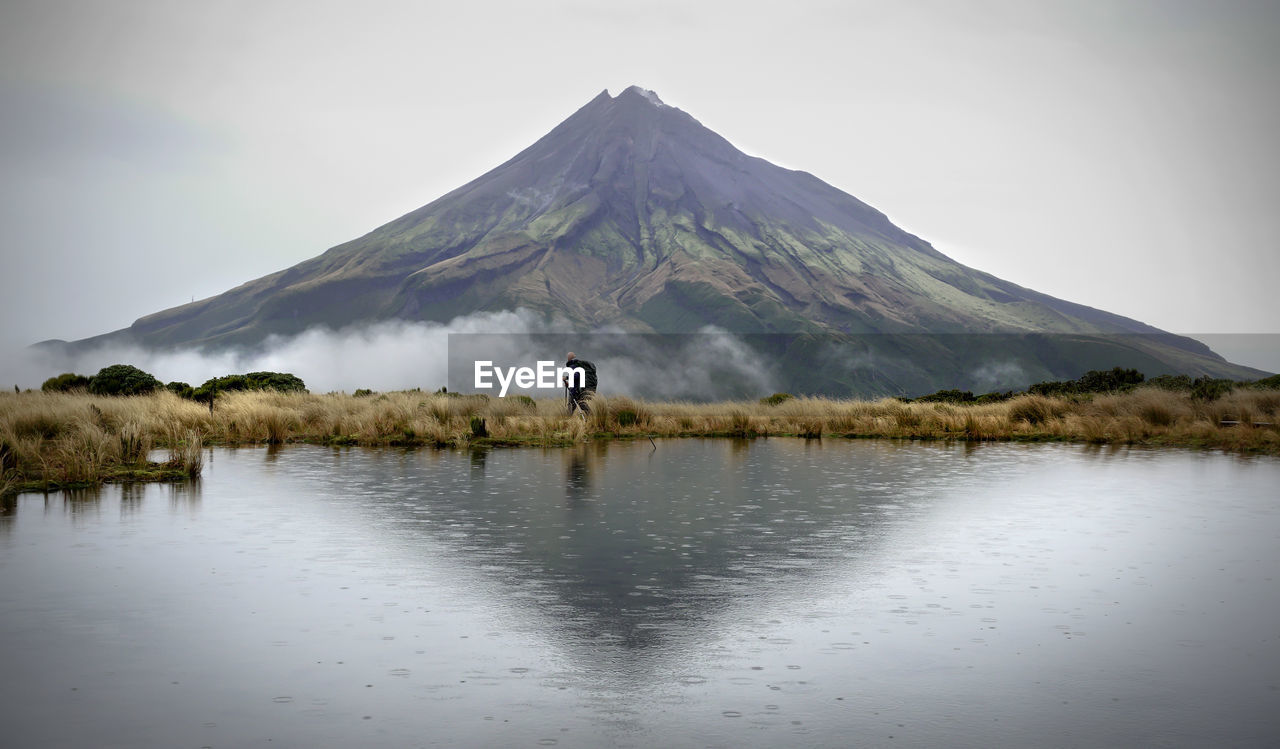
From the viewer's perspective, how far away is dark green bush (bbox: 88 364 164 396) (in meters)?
36.3

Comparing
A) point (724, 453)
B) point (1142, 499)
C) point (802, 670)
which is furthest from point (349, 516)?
point (724, 453)

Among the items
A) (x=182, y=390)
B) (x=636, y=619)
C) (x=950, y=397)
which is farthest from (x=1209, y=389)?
(x=182, y=390)

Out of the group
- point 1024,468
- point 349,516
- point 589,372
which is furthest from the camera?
point 589,372

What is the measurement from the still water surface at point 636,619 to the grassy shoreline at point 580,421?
24.8 ft

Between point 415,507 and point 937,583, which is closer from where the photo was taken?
point 937,583

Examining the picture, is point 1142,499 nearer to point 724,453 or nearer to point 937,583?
point 937,583

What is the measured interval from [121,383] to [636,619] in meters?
33.4

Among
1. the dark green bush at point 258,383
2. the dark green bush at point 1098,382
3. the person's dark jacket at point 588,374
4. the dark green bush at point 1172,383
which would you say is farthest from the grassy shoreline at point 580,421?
the dark green bush at point 1098,382

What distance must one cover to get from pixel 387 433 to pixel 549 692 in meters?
23.1

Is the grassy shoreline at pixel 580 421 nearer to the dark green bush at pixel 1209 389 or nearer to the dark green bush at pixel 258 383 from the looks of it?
the dark green bush at pixel 1209 389

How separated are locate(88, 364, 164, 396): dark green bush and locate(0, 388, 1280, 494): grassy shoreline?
557 centimetres

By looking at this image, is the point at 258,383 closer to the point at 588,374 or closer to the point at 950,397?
the point at 588,374

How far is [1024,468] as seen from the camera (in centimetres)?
2162

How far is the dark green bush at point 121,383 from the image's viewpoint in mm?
36281
